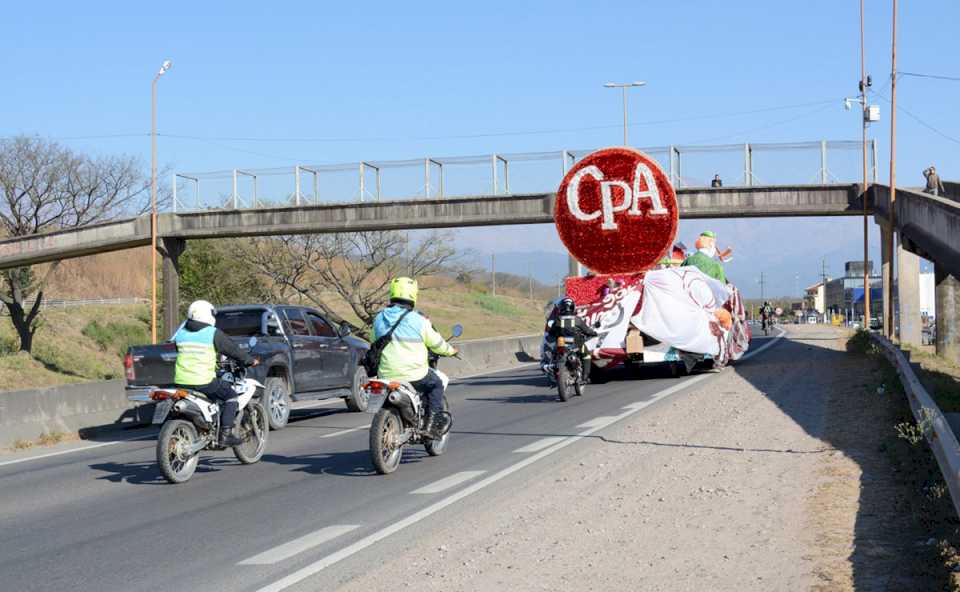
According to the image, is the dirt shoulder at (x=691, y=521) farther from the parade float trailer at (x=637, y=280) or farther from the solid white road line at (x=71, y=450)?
the parade float trailer at (x=637, y=280)

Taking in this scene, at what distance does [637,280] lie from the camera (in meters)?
25.5

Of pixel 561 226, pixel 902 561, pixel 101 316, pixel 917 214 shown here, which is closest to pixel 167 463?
pixel 902 561

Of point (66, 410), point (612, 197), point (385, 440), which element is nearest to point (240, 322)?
point (66, 410)

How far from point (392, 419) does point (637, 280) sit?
14.2 metres

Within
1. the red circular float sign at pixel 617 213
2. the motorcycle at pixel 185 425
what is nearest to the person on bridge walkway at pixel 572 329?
the red circular float sign at pixel 617 213

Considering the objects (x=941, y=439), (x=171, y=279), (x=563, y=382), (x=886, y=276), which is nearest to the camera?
(x=941, y=439)

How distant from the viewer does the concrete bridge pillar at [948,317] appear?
36.4 metres

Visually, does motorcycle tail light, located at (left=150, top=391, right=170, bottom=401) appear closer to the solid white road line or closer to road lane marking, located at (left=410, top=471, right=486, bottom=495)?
road lane marking, located at (left=410, top=471, right=486, bottom=495)

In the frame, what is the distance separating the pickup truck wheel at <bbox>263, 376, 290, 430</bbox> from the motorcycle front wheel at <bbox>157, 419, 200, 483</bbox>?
542 cm

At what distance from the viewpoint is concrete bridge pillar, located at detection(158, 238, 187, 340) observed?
162 feet

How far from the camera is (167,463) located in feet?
38.5

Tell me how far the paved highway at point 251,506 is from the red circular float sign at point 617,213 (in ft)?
44.0

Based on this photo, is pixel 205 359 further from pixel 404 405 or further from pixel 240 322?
pixel 240 322

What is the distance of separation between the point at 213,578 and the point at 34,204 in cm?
5120
